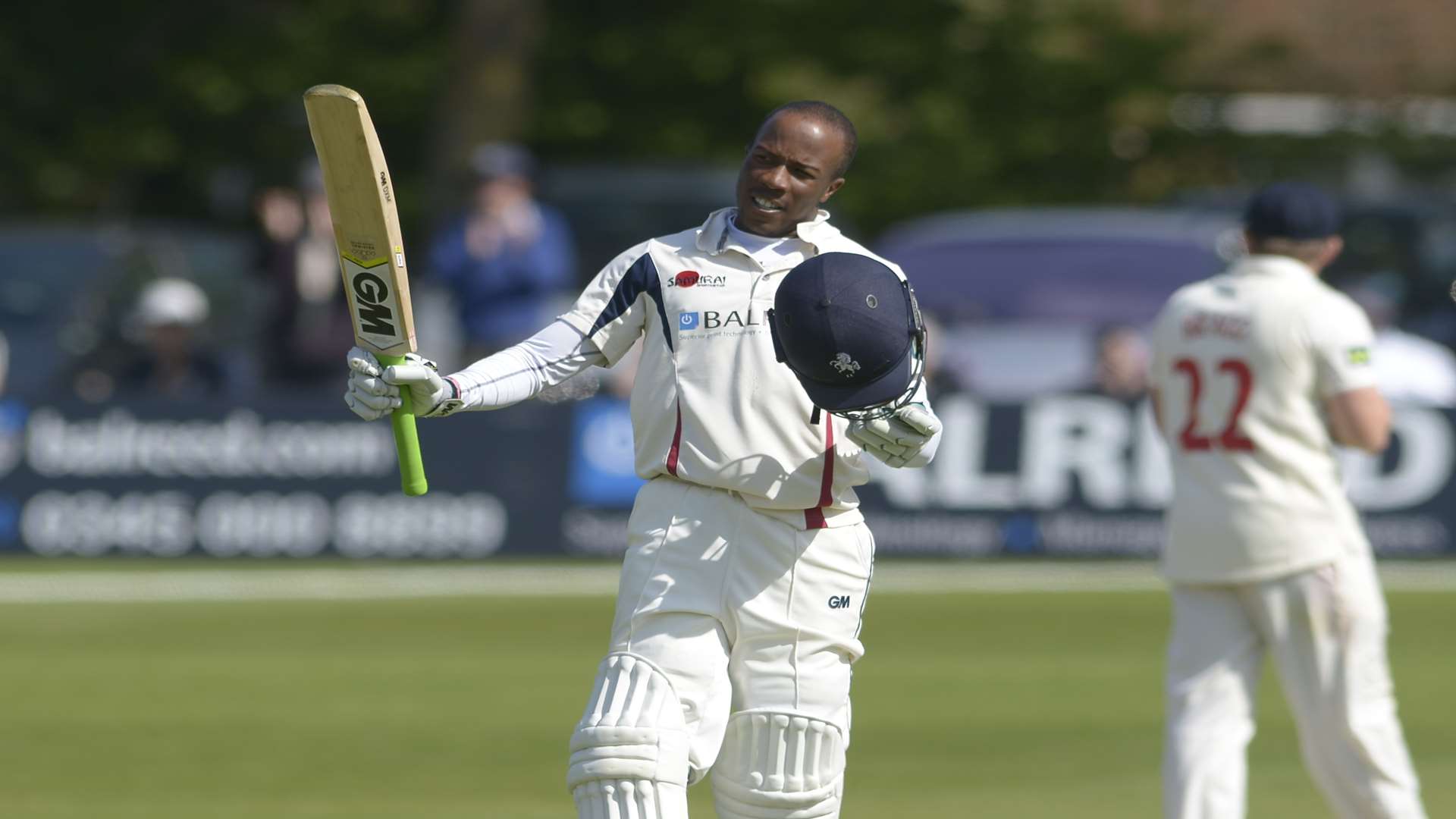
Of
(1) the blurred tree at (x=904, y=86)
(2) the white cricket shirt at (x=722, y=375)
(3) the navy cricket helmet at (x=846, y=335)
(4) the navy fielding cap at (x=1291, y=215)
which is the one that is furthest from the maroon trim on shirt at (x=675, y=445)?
(1) the blurred tree at (x=904, y=86)

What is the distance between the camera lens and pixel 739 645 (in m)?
5.20

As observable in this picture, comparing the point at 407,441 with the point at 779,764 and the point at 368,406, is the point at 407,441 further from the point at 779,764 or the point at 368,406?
the point at 779,764

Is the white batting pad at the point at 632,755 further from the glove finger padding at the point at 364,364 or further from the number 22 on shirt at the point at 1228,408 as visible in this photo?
the number 22 on shirt at the point at 1228,408

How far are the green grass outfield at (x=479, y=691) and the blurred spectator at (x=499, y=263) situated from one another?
138 centimetres

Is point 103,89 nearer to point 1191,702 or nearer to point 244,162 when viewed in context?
point 244,162

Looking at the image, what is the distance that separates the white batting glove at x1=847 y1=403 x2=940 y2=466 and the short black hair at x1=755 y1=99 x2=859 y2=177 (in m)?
0.57

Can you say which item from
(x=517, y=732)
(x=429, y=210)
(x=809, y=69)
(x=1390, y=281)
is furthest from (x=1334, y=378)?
(x=809, y=69)

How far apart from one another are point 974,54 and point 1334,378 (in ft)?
55.9

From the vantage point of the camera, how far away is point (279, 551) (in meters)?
13.6

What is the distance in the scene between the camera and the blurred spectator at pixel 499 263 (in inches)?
532

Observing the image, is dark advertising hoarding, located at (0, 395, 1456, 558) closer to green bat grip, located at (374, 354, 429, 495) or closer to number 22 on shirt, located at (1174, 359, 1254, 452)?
number 22 on shirt, located at (1174, 359, 1254, 452)

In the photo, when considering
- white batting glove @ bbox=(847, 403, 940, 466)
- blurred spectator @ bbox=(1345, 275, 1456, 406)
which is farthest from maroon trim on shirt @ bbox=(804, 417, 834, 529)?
blurred spectator @ bbox=(1345, 275, 1456, 406)

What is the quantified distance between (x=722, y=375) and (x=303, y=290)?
30.5 ft

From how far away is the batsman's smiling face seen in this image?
5148 millimetres
